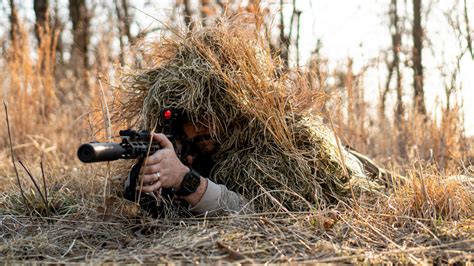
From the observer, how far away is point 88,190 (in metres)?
2.55

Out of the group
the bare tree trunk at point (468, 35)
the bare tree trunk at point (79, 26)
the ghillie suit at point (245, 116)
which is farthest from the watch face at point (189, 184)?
the bare tree trunk at point (79, 26)

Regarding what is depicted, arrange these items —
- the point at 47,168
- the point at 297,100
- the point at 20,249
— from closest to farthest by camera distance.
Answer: the point at 20,249
the point at 297,100
the point at 47,168

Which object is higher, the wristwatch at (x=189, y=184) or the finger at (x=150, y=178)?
the finger at (x=150, y=178)

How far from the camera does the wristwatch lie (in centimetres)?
198

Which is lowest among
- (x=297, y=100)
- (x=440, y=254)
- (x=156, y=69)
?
(x=440, y=254)

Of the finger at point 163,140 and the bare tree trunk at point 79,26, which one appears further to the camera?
the bare tree trunk at point 79,26

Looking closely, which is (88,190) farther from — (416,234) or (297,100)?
(416,234)

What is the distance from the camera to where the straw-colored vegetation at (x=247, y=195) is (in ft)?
5.47

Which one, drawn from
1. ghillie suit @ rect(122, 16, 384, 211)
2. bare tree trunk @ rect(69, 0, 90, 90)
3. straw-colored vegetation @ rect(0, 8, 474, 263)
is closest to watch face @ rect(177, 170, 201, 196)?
straw-colored vegetation @ rect(0, 8, 474, 263)

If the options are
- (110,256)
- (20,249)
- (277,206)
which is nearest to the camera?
(110,256)

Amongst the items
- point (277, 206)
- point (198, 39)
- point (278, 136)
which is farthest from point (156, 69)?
point (277, 206)

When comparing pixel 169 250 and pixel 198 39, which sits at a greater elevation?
pixel 198 39

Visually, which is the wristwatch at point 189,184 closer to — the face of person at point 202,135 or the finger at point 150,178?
the finger at point 150,178

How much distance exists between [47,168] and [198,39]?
5.74 feet
